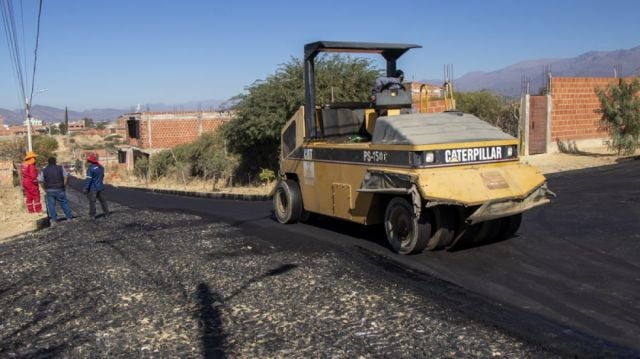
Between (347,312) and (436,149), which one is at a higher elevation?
(436,149)

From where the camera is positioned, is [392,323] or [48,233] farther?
[48,233]

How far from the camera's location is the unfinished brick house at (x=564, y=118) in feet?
67.1

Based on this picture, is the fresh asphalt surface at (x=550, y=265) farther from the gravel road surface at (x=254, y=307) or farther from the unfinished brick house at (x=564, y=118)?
the unfinished brick house at (x=564, y=118)

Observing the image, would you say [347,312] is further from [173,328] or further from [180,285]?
[180,285]

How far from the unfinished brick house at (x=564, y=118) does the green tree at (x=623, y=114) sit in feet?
1.91

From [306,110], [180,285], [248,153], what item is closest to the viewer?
[180,285]

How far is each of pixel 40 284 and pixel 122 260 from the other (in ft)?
4.29

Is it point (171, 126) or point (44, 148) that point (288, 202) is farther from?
point (44, 148)

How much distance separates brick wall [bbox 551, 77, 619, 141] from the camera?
21.2 m

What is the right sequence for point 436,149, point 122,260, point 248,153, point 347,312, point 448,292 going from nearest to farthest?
point 347,312, point 448,292, point 436,149, point 122,260, point 248,153

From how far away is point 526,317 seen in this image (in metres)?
5.37

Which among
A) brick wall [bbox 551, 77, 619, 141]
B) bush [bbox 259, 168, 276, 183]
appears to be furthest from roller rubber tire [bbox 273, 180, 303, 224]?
bush [bbox 259, 168, 276, 183]

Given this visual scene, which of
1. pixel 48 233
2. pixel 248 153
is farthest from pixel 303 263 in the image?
pixel 248 153

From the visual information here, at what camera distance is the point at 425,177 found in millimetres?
7289
